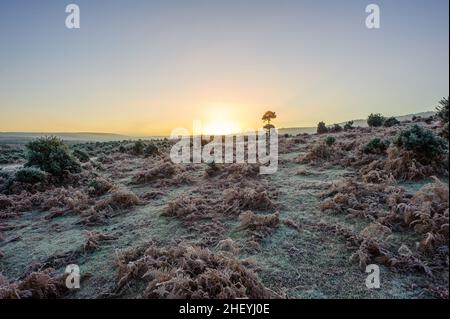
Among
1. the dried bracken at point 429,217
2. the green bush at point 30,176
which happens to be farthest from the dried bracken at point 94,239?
the green bush at point 30,176

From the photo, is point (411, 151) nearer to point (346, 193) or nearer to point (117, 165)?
point (346, 193)

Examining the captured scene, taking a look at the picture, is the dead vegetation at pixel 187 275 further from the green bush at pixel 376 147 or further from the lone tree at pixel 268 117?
the lone tree at pixel 268 117

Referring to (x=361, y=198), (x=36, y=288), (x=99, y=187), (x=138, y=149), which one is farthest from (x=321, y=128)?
(x=36, y=288)

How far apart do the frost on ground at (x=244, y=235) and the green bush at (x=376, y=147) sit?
428 mm

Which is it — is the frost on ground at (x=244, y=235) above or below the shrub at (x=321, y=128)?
below

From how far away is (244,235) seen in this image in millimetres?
8586

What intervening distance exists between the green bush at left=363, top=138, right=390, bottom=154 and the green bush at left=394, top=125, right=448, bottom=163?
3.17m

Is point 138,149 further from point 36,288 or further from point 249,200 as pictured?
point 36,288

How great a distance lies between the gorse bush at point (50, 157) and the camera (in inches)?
682

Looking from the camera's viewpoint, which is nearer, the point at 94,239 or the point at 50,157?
the point at 94,239

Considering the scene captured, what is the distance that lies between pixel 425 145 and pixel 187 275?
1062cm

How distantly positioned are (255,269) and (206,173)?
10.1 meters

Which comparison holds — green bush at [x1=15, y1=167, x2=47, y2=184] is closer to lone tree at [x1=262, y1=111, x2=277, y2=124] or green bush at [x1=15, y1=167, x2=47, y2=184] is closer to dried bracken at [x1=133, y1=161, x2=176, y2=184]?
dried bracken at [x1=133, y1=161, x2=176, y2=184]

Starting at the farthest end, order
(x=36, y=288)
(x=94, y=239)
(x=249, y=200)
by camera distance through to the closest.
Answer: (x=249, y=200) → (x=94, y=239) → (x=36, y=288)
